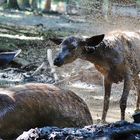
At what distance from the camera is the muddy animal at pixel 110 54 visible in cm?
934

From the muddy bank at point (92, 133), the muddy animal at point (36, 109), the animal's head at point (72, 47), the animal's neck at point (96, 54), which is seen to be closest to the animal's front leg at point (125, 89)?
the animal's neck at point (96, 54)

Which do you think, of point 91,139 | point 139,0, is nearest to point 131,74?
point 91,139

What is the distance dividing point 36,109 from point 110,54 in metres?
4.02

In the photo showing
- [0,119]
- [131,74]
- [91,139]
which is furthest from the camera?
[131,74]

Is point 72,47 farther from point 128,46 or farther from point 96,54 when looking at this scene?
point 128,46

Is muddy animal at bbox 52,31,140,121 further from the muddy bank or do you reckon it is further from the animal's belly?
the muddy bank

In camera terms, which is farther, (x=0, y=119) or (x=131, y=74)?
(x=131, y=74)

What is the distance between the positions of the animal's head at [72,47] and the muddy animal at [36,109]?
9.24 ft

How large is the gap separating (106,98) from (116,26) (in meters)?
6.22

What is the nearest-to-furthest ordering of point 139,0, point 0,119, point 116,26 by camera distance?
point 0,119, point 116,26, point 139,0

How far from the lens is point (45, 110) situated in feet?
19.9

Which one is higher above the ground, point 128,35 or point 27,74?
point 128,35

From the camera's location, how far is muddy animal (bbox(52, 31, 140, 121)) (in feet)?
30.6

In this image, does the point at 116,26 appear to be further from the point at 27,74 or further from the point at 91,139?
the point at 91,139
